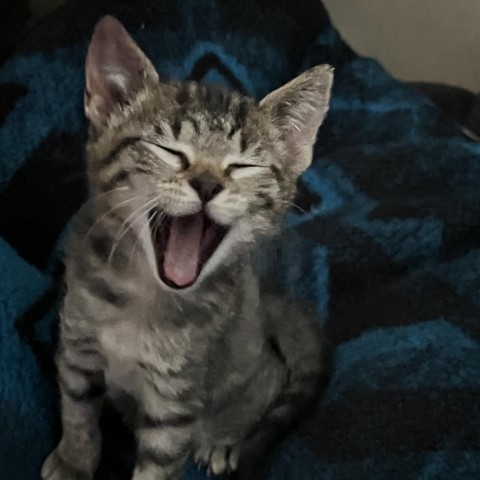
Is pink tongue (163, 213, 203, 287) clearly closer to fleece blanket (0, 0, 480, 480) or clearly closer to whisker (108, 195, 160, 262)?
whisker (108, 195, 160, 262)

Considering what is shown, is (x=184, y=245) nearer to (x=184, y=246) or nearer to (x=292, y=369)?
(x=184, y=246)

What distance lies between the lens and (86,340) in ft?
3.01

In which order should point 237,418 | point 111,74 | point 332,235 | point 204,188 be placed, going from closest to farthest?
point 204,188, point 111,74, point 237,418, point 332,235

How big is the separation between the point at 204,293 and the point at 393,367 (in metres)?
0.31

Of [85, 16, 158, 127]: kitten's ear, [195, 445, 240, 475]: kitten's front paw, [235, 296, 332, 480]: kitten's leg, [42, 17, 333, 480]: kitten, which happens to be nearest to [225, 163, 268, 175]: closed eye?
[42, 17, 333, 480]: kitten

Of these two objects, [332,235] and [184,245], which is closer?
[184,245]

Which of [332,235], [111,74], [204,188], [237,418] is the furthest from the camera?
[332,235]

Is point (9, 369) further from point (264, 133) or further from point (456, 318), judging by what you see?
point (456, 318)

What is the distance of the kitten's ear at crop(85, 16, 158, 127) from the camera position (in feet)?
2.89

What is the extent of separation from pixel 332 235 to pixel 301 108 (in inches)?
16.7

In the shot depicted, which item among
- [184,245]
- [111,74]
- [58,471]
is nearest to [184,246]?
[184,245]

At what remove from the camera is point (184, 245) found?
2.88ft

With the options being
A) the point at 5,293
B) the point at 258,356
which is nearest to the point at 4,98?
the point at 5,293

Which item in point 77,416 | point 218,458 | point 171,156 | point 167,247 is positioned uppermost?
point 171,156
